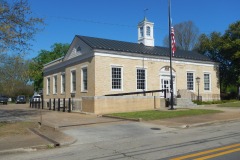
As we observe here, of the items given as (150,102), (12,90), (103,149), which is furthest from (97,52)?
(12,90)

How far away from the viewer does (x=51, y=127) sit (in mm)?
14867

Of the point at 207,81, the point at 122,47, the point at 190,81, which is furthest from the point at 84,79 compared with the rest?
the point at 207,81

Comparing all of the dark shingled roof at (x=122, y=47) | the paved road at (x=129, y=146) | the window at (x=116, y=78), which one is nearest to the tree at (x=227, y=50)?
the dark shingled roof at (x=122, y=47)

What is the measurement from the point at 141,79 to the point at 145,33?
7.02 meters

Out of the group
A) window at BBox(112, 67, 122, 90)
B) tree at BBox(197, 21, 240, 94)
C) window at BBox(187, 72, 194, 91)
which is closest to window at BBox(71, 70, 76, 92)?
window at BBox(112, 67, 122, 90)

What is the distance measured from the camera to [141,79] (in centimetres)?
2964

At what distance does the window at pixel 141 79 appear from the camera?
2941 cm

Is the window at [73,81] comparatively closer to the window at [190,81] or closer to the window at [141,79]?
the window at [141,79]

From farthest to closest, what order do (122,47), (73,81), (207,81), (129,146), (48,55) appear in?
(48,55) → (207,81) → (73,81) → (122,47) → (129,146)

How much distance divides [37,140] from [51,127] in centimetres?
379

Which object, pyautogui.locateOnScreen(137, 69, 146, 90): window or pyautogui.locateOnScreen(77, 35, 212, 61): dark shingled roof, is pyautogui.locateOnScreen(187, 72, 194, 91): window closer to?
pyautogui.locateOnScreen(77, 35, 212, 61): dark shingled roof

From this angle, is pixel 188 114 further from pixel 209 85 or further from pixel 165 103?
pixel 209 85

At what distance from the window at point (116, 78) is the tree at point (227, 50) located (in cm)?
1568

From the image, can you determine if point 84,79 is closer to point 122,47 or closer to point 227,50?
point 122,47
